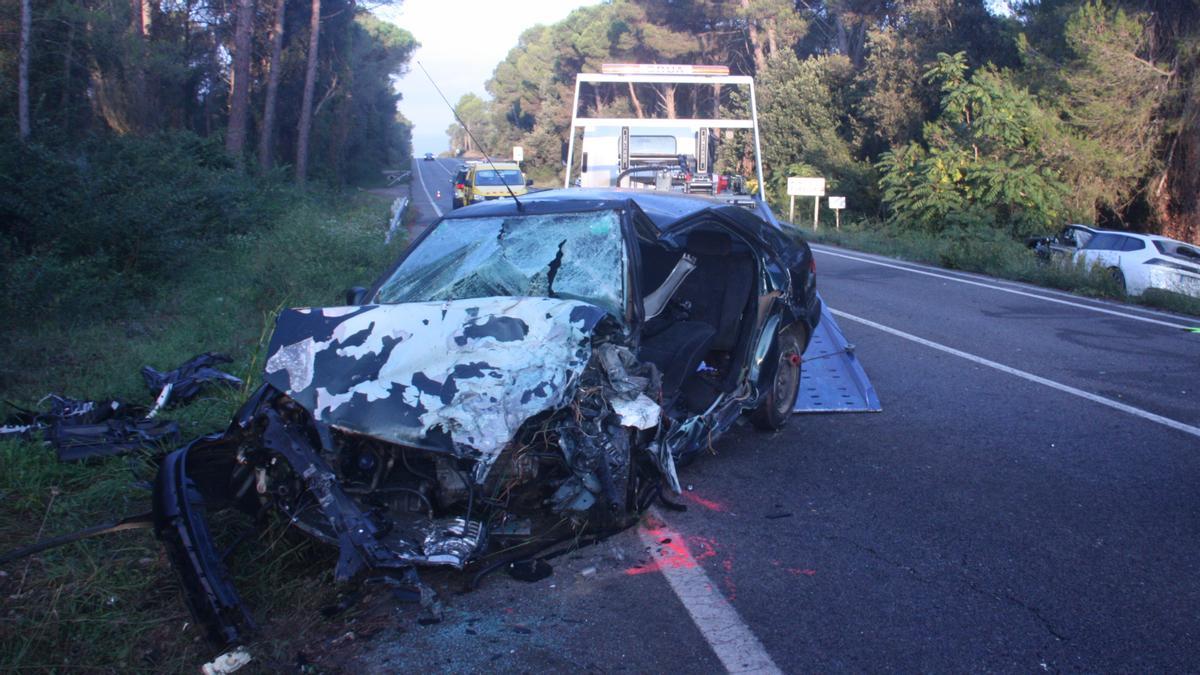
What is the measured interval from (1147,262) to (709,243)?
13.2 meters

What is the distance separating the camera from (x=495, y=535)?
4.41 metres

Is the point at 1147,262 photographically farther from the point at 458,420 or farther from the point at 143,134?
the point at 143,134

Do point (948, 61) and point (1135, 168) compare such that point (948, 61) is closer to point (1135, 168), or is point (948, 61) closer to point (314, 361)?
point (1135, 168)

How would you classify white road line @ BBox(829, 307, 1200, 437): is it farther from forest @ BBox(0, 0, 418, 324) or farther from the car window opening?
forest @ BBox(0, 0, 418, 324)

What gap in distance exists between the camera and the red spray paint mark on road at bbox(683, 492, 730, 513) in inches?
207

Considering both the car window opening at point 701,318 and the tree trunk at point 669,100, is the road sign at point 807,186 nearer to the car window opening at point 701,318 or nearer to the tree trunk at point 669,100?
the tree trunk at point 669,100

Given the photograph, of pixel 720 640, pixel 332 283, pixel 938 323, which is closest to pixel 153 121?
pixel 332 283

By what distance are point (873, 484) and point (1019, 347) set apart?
16.5ft

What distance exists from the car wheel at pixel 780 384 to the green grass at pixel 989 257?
891 centimetres

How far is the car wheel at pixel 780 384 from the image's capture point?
640cm

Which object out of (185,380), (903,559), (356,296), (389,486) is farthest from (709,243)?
(185,380)

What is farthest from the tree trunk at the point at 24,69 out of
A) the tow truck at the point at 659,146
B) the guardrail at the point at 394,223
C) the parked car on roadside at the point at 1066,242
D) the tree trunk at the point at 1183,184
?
the tree trunk at the point at 1183,184

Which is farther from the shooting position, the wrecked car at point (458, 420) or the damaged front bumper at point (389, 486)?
the wrecked car at point (458, 420)

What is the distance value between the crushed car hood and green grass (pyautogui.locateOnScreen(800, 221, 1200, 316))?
11867 millimetres
